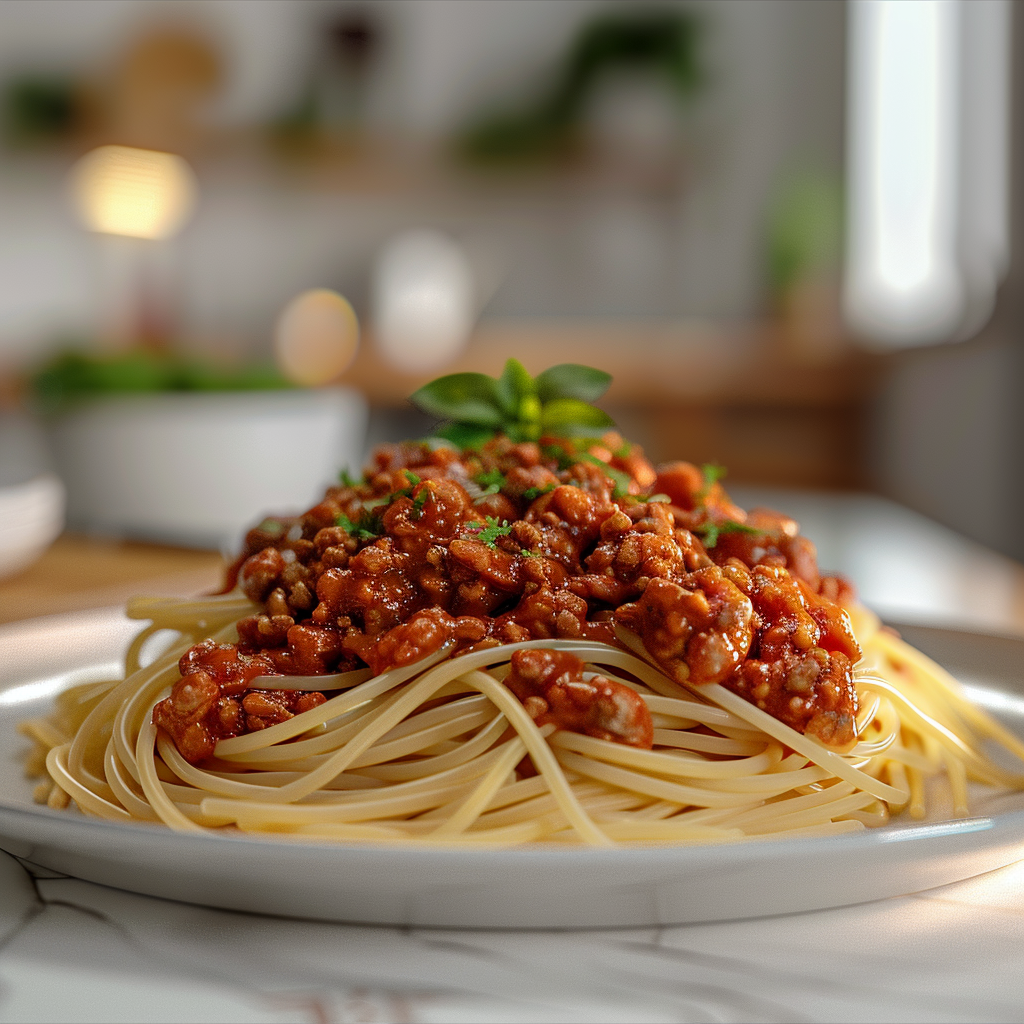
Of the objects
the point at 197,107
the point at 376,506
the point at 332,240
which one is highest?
the point at 197,107

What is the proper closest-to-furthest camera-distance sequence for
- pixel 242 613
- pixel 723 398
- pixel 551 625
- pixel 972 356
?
pixel 551 625 < pixel 242 613 < pixel 972 356 < pixel 723 398

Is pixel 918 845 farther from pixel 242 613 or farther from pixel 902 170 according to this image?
pixel 902 170

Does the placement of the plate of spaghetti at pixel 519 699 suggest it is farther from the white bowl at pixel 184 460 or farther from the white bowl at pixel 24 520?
the white bowl at pixel 184 460

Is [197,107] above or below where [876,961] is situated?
above

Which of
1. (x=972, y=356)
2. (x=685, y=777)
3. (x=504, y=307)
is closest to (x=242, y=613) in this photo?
(x=685, y=777)

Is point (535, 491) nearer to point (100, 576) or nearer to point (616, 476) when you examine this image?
point (616, 476)

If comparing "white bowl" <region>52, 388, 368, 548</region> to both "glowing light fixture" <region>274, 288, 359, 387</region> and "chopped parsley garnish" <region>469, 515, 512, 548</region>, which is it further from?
"glowing light fixture" <region>274, 288, 359, 387</region>

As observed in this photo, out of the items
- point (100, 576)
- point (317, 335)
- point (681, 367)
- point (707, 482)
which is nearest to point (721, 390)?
point (681, 367)
